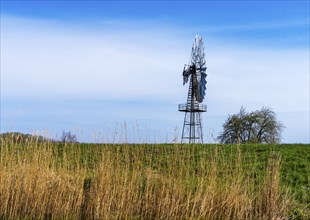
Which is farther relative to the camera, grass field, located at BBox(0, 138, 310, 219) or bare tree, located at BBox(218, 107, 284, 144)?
bare tree, located at BBox(218, 107, 284, 144)

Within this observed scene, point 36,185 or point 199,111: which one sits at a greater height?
point 199,111

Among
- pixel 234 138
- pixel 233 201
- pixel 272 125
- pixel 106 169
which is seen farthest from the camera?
pixel 272 125

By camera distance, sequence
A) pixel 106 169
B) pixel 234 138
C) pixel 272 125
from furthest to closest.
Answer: pixel 272 125, pixel 234 138, pixel 106 169

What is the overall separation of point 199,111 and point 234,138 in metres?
3.55

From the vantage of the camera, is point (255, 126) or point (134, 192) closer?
point (134, 192)

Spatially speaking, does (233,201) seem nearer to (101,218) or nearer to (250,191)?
(250,191)

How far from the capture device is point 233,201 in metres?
7.71

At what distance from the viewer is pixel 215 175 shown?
26.6ft

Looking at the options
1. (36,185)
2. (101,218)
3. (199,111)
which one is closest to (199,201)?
(101,218)

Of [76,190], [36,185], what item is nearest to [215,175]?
[76,190]

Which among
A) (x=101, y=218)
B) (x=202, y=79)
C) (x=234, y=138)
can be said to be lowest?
(x=101, y=218)

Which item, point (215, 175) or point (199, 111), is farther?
point (199, 111)

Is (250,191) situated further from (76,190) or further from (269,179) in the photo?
(76,190)

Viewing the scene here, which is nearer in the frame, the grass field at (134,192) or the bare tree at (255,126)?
the grass field at (134,192)
